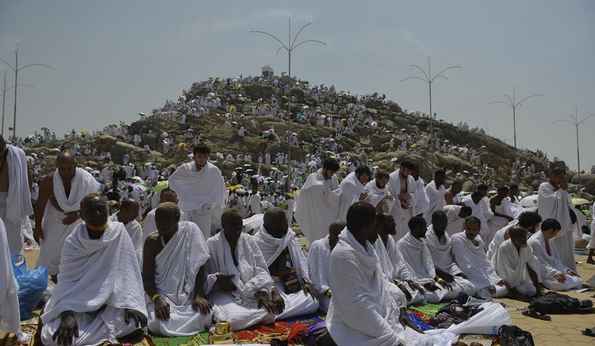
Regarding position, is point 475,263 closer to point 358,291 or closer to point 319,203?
point 319,203

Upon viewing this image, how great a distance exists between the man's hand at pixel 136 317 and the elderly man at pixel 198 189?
13.3 ft

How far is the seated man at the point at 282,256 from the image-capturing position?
6016mm

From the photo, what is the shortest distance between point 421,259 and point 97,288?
4.50 metres

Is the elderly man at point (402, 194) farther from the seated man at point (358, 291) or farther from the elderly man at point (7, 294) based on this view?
the elderly man at point (7, 294)

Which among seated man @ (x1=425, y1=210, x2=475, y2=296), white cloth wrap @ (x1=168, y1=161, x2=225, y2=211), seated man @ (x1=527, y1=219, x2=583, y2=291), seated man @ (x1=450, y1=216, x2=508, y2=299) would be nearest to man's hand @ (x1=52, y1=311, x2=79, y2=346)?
white cloth wrap @ (x1=168, y1=161, x2=225, y2=211)

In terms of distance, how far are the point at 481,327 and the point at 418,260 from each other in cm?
186

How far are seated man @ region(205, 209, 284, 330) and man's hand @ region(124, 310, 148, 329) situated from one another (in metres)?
0.92

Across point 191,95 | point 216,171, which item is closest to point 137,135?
point 191,95

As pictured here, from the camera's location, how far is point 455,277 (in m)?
7.20

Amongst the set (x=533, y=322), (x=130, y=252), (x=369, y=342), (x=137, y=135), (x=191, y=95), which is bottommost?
(x=533, y=322)

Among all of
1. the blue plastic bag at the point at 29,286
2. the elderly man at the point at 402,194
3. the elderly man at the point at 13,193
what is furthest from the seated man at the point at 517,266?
the elderly man at the point at 13,193

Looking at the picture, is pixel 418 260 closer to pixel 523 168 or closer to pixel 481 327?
pixel 481 327

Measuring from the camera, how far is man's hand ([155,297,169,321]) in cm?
491

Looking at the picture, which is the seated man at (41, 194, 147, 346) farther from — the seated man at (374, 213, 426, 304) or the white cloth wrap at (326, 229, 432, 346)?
the seated man at (374, 213, 426, 304)
